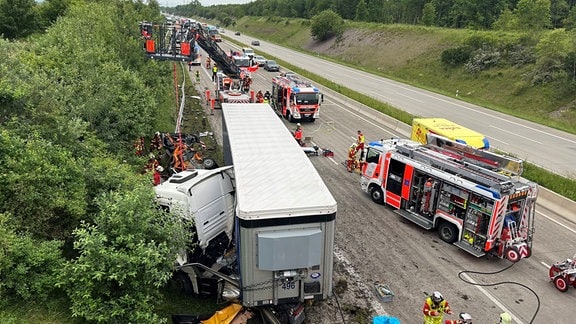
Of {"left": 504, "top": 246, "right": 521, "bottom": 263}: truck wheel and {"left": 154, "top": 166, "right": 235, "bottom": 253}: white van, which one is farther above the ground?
{"left": 154, "top": 166, "right": 235, "bottom": 253}: white van

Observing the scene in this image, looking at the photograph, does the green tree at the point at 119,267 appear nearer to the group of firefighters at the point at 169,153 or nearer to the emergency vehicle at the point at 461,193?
the group of firefighters at the point at 169,153

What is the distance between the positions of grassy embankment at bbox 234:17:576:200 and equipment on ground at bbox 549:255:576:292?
20.5ft

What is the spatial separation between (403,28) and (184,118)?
53.5 metres

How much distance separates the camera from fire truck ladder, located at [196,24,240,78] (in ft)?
86.8

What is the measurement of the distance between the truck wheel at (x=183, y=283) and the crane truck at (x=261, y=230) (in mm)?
27

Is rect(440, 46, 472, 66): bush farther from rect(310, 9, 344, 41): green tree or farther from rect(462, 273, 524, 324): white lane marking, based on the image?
rect(462, 273, 524, 324): white lane marking

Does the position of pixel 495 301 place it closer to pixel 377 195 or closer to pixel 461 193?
pixel 461 193

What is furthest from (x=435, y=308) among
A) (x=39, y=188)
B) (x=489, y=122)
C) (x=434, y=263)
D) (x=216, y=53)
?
(x=489, y=122)

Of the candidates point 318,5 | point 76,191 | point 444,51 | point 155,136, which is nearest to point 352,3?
point 318,5

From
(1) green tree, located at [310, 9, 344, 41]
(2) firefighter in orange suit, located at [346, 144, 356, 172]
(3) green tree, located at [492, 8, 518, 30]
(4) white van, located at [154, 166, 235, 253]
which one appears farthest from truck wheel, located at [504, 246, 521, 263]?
(1) green tree, located at [310, 9, 344, 41]

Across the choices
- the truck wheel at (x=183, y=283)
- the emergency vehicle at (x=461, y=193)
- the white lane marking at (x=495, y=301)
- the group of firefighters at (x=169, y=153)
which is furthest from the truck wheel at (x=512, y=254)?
the group of firefighters at (x=169, y=153)

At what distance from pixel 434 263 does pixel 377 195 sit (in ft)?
13.6

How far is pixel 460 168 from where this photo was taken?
1266 centimetres

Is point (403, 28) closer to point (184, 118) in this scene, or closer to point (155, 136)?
point (184, 118)
